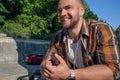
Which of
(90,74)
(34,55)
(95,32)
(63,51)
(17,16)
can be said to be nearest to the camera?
(90,74)

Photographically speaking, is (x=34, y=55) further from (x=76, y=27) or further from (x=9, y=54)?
(x=76, y=27)

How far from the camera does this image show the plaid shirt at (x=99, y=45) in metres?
2.78

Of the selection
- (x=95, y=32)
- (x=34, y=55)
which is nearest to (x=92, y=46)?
(x=95, y=32)

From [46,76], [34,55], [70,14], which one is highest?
[70,14]

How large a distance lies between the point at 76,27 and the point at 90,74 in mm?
443

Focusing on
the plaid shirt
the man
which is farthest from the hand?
the plaid shirt

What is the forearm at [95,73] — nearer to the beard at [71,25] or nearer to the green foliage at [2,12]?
the beard at [71,25]

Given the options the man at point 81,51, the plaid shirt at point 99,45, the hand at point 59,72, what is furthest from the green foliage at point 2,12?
the hand at point 59,72

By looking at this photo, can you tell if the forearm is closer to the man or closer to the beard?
the man

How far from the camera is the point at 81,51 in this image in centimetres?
295

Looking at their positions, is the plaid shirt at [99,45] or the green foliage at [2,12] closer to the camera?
the plaid shirt at [99,45]

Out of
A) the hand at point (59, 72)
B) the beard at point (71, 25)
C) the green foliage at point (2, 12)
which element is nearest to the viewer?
the hand at point (59, 72)

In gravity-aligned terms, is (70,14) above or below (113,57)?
above

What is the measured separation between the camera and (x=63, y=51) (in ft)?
10.3
